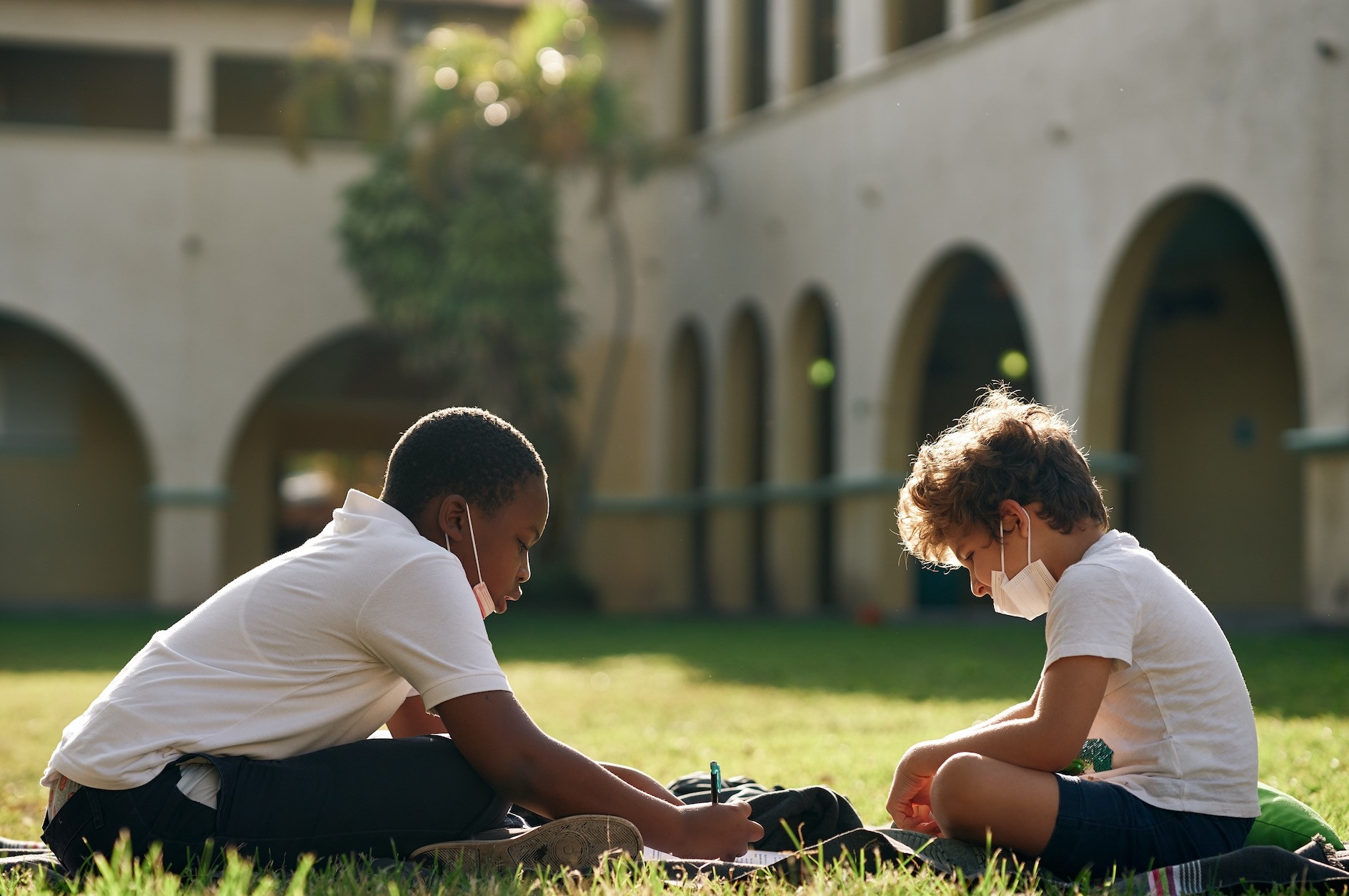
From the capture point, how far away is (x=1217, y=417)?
1809cm

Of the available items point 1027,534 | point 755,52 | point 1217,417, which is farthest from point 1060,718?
point 755,52

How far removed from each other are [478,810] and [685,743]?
3.45m

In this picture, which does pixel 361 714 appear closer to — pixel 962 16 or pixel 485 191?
pixel 962 16

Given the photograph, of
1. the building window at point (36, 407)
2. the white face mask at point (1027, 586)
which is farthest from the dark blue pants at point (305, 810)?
the building window at point (36, 407)

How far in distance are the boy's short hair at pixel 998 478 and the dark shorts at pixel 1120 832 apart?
555mm

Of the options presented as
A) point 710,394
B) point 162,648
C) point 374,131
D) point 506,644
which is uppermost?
point 374,131

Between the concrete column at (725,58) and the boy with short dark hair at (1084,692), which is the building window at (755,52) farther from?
the boy with short dark hair at (1084,692)

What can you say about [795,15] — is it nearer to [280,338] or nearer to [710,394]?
[710,394]

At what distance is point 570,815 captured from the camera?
10.5 feet

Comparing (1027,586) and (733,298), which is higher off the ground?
(733,298)

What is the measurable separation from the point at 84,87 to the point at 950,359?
12760 millimetres

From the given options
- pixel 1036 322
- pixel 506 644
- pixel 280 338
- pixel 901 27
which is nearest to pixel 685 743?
pixel 506 644

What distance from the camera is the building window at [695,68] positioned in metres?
21.5

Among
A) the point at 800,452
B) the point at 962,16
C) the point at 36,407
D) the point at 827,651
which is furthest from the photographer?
the point at 36,407
